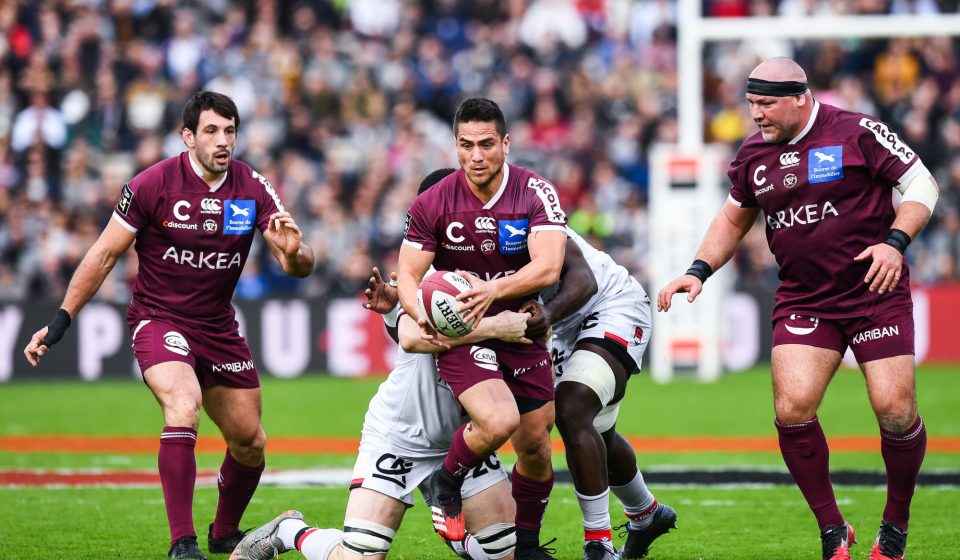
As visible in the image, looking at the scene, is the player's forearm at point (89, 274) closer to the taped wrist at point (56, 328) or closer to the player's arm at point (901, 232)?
the taped wrist at point (56, 328)

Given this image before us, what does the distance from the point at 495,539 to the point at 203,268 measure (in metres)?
2.29

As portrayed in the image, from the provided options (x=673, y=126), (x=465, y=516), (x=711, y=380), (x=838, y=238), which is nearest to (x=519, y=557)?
(x=465, y=516)

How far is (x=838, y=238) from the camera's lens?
699cm

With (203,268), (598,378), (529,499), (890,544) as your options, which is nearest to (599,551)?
(529,499)

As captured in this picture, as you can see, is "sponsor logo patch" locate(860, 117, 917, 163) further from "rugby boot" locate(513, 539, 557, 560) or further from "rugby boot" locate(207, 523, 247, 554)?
"rugby boot" locate(207, 523, 247, 554)

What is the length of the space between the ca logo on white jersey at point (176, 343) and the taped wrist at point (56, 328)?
21.2 inches

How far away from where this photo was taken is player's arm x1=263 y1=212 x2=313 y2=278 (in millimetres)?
7387

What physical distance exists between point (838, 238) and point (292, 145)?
46.5 feet

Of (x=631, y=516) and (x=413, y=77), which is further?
(x=413, y=77)

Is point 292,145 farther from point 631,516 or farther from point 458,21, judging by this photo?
point 631,516

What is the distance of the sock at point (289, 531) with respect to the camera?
681 cm

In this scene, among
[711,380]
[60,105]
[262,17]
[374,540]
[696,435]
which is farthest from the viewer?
[262,17]

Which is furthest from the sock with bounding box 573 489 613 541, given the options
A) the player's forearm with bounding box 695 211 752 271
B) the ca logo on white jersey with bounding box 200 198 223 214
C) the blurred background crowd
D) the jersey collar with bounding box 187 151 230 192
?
the blurred background crowd

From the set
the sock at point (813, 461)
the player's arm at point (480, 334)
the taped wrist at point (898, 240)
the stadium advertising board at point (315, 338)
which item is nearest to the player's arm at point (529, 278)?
the player's arm at point (480, 334)
